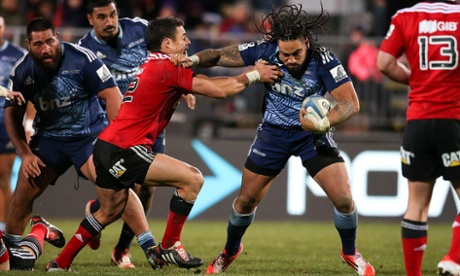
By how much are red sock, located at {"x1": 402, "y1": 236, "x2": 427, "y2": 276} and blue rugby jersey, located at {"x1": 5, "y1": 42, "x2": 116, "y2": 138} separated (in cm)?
321

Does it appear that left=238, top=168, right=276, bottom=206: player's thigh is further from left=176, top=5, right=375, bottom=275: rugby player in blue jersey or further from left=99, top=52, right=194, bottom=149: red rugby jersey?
left=99, top=52, right=194, bottom=149: red rugby jersey

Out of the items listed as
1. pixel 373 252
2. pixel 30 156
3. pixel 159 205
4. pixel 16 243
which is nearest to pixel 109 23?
pixel 30 156

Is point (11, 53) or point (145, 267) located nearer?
point (145, 267)

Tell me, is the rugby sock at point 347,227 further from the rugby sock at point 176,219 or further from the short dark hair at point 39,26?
the short dark hair at point 39,26

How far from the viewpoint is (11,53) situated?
10797 millimetres

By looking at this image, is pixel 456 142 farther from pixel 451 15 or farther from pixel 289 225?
pixel 289 225

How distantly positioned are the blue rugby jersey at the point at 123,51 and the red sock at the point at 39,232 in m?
1.75

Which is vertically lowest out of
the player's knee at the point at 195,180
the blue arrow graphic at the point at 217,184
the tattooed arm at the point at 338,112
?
the blue arrow graphic at the point at 217,184

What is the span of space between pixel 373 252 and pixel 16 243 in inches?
157

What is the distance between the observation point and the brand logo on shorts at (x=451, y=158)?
6020mm

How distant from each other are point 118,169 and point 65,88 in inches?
52.0

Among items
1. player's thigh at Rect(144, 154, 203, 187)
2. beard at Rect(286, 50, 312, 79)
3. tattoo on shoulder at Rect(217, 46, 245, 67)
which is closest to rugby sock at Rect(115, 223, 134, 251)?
player's thigh at Rect(144, 154, 203, 187)

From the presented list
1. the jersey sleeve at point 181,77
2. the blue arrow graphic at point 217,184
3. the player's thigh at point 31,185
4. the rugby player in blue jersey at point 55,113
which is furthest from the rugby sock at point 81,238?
the blue arrow graphic at point 217,184

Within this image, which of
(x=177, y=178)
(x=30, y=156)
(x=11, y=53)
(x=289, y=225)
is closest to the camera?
(x=177, y=178)
